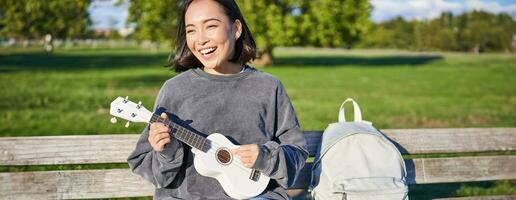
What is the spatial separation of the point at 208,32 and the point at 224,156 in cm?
68

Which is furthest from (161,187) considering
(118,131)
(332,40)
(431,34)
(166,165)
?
(431,34)

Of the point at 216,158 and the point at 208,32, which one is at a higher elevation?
the point at 208,32

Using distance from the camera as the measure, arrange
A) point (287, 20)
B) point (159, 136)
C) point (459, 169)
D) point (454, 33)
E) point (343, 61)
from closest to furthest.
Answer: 1. point (159, 136)
2. point (459, 169)
3. point (287, 20)
4. point (343, 61)
5. point (454, 33)

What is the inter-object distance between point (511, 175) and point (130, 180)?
9.09 ft

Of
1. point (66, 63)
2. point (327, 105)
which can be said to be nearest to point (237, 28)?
point (327, 105)

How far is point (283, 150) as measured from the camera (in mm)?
3094

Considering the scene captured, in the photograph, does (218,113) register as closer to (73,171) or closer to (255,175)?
(255,175)

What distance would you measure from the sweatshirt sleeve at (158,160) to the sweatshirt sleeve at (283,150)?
42cm

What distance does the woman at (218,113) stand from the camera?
10.2 ft

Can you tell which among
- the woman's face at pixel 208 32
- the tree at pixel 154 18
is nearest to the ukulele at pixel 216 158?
the woman's face at pixel 208 32

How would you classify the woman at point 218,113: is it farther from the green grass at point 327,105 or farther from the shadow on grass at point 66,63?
the shadow on grass at point 66,63

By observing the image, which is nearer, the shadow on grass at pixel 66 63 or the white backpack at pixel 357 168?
the white backpack at pixel 357 168

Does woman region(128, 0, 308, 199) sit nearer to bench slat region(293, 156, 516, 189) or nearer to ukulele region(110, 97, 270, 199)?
ukulele region(110, 97, 270, 199)

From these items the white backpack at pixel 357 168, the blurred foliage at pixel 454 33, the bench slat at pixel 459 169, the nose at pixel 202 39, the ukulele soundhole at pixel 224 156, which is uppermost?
the nose at pixel 202 39
